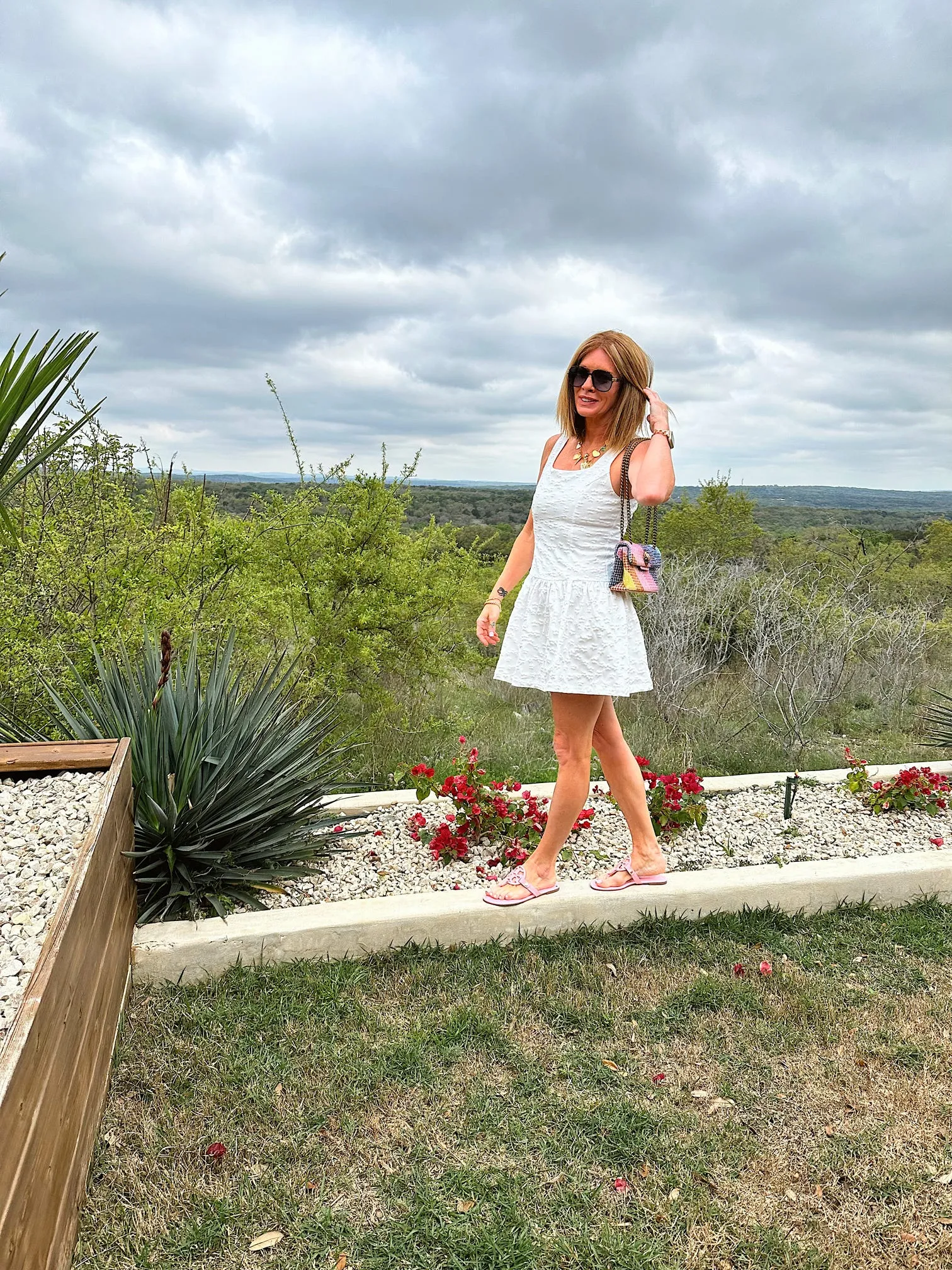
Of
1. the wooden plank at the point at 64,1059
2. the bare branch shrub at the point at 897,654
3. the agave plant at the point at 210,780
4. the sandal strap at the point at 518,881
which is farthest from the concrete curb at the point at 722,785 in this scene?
the bare branch shrub at the point at 897,654

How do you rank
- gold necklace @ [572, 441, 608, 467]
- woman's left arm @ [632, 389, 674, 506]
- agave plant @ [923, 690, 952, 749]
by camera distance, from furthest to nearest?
agave plant @ [923, 690, 952, 749], gold necklace @ [572, 441, 608, 467], woman's left arm @ [632, 389, 674, 506]

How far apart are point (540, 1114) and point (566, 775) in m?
1.19

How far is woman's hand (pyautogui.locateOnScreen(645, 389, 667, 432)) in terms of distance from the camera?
2.81 m

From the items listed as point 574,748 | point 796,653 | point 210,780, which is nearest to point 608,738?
point 574,748

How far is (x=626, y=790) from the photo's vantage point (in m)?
3.36

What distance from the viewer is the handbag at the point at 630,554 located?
115 inches

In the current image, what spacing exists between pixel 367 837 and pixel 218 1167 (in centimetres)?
199

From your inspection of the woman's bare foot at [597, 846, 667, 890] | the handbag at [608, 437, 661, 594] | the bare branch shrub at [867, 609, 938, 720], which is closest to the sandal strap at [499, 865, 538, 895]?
the woman's bare foot at [597, 846, 667, 890]

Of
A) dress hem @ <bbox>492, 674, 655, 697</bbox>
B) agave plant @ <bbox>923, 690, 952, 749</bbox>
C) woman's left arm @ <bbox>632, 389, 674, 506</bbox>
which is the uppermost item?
woman's left arm @ <bbox>632, 389, 674, 506</bbox>

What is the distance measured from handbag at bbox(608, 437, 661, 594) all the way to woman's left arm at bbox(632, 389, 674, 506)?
0.26 feet

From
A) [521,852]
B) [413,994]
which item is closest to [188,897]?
[413,994]

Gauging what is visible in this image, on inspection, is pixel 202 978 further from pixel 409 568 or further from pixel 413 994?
pixel 409 568

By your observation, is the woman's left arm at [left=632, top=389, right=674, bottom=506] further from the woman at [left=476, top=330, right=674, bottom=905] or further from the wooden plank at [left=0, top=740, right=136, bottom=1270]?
the wooden plank at [left=0, top=740, right=136, bottom=1270]

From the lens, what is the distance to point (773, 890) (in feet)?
11.5
